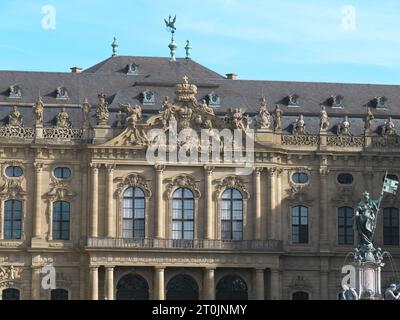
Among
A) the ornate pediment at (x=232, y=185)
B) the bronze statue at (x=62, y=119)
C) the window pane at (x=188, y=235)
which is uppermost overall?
the bronze statue at (x=62, y=119)

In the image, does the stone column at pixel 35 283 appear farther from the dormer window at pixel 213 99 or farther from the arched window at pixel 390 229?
the arched window at pixel 390 229

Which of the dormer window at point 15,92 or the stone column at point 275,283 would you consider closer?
the stone column at point 275,283

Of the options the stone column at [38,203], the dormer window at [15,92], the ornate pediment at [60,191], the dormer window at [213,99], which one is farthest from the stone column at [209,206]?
the dormer window at [15,92]

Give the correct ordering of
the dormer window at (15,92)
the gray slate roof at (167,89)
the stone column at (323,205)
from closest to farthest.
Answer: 1. the stone column at (323,205)
2. the dormer window at (15,92)
3. the gray slate roof at (167,89)

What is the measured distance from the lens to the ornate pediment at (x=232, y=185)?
66812 millimetres

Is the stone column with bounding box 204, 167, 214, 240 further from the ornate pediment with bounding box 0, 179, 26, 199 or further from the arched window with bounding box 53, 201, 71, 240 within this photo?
the ornate pediment with bounding box 0, 179, 26, 199

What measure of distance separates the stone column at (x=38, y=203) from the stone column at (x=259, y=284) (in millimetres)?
13073

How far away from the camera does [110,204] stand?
215ft

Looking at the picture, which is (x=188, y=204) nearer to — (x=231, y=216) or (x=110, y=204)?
(x=231, y=216)

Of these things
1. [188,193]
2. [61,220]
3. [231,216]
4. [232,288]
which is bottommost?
[232,288]

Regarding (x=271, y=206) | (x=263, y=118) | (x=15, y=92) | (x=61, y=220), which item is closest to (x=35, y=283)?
(x=61, y=220)

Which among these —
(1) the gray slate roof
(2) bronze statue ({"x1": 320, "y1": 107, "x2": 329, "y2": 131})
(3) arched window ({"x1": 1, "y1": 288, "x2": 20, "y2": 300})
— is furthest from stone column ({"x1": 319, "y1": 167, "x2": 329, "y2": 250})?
(3) arched window ({"x1": 1, "y1": 288, "x2": 20, "y2": 300})

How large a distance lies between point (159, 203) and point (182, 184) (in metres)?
1.89

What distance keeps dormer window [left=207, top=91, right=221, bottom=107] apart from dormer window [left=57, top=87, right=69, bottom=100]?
354 inches
